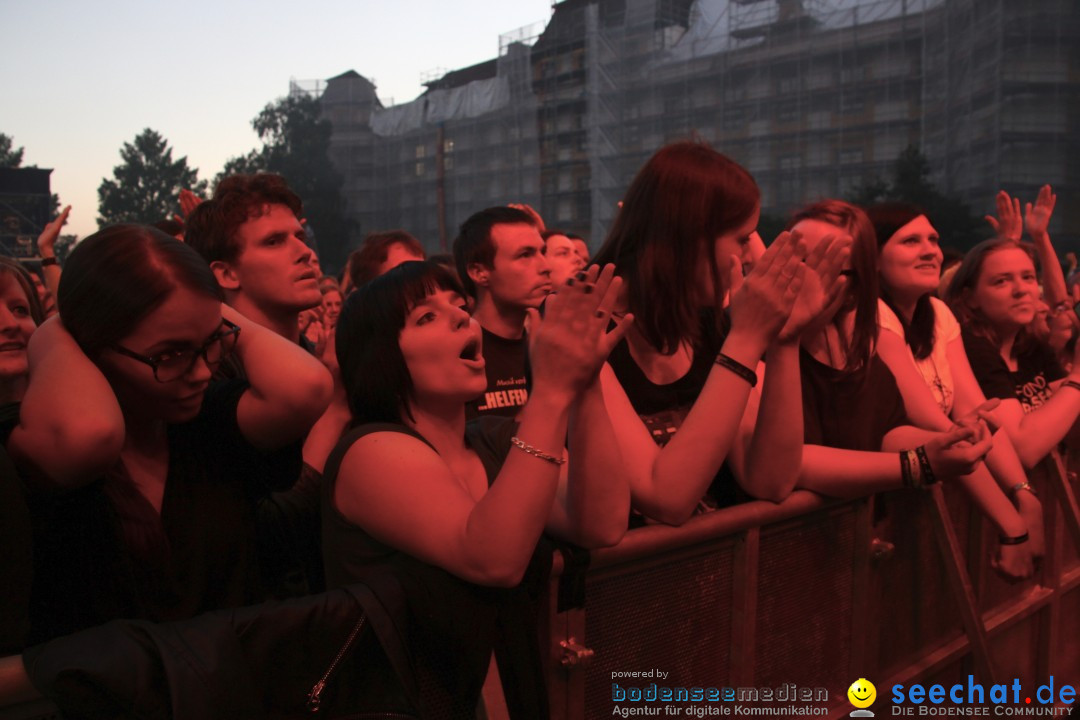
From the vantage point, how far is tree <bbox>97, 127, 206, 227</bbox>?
63844 mm

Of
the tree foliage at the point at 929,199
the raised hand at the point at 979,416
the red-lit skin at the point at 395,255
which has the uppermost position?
the tree foliage at the point at 929,199

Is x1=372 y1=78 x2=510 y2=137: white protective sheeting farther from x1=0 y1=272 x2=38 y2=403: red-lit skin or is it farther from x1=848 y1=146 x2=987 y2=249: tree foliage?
x1=0 y1=272 x2=38 y2=403: red-lit skin

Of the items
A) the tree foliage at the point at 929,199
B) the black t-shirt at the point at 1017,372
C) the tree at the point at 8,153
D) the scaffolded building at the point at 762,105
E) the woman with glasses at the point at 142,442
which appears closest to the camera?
the woman with glasses at the point at 142,442

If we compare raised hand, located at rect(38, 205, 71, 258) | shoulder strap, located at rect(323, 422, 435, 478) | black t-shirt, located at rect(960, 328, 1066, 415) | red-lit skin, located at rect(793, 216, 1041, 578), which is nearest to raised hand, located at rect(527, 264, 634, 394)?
shoulder strap, located at rect(323, 422, 435, 478)

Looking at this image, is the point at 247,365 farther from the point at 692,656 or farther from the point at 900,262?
the point at 900,262

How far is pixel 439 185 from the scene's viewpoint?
45.5 metres

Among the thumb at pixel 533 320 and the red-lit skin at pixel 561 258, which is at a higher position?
the red-lit skin at pixel 561 258

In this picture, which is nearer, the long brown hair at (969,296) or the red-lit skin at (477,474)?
the red-lit skin at (477,474)

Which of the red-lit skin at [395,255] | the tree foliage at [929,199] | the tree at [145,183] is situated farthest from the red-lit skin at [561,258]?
the tree at [145,183]

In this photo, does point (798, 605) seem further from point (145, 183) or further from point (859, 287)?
point (145, 183)

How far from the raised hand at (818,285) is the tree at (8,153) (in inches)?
Result: 2677

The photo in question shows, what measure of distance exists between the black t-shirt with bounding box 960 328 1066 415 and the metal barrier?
69cm

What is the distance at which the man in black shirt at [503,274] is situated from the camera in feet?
12.2

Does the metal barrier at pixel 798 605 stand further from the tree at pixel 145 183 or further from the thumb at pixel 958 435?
→ the tree at pixel 145 183
